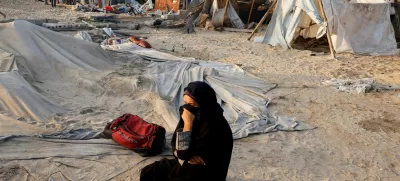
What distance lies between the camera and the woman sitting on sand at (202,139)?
2525mm

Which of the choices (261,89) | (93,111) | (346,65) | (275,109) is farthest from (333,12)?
(93,111)

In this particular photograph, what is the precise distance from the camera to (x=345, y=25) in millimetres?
9414

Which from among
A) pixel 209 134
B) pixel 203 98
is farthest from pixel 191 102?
pixel 209 134

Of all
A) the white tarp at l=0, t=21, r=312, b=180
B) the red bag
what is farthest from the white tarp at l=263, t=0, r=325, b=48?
the red bag

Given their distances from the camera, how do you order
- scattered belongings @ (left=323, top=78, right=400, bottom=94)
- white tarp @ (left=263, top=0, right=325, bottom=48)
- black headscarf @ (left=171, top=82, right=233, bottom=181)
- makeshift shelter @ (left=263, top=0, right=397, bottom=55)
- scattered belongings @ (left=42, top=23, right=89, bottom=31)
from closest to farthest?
1. black headscarf @ (left=171, top=82, right=233, bottom=181)
2. scattered belongings @ (left=323, top=78, right=400, bottom=94)
3. makeshift shelter @ (left=263, top=0, right=397, bottom=55)
4. white tarp @ (left=263, top=0, right=325, bottom=48)
5. scattered belongings @ (left=42, top=23, right=89, bottom=31)

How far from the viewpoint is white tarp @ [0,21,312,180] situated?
11.4ft

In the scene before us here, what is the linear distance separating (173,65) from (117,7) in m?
11.9

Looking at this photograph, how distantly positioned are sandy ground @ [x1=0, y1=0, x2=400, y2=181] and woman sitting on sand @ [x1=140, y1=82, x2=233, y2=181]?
75 centimetres

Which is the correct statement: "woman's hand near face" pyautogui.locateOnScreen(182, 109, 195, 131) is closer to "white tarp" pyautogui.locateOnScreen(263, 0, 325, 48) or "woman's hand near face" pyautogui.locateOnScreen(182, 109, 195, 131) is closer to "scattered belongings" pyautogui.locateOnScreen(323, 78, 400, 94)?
"scattered belongings" pyautogui.locateOnScreen(323, 78, 400, 94)

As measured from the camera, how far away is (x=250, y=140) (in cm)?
413

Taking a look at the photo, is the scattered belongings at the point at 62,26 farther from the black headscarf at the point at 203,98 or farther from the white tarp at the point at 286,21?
the black headscarf at the point at 203,98

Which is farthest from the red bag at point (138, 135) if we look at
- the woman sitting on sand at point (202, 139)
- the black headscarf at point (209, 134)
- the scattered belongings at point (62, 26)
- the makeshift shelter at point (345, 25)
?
the scattered belongings at point (62, 26)

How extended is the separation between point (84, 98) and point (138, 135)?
1.91 meters

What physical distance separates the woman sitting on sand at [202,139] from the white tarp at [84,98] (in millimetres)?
993
